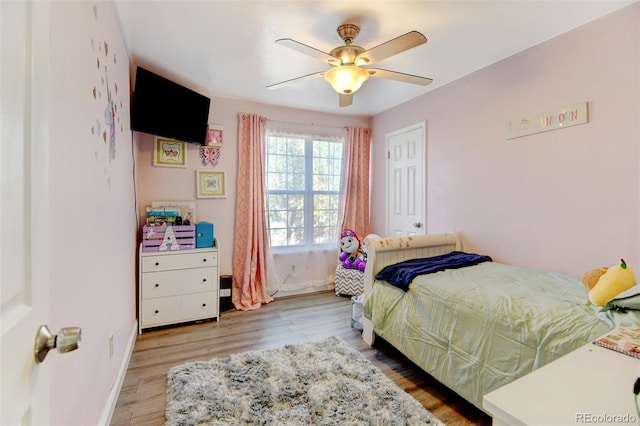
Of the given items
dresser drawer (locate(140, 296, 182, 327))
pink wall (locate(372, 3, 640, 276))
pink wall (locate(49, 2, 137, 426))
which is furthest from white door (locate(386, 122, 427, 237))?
pink wall (locate(49, 2, 137, 426))

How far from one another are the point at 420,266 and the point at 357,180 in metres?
2.10

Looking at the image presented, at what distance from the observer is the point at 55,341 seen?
0.57 meters

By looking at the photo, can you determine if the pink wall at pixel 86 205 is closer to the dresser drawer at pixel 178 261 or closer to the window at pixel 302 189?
the dresser drawer at pixel 178 261

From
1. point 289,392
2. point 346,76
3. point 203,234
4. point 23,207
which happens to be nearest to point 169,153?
point 203,234

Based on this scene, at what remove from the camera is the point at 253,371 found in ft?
6.79

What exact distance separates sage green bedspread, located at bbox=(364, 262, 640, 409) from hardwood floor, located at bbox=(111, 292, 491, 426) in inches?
5.8

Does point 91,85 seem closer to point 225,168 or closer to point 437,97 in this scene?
point 225,168

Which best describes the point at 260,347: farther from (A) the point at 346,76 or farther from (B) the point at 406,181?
(B) the point at 406,181

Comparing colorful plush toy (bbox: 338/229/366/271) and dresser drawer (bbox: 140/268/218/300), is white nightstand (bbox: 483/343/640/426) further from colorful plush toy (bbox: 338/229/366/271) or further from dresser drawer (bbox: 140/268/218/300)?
colorful plush toy (bbox: 338/229/366/271)

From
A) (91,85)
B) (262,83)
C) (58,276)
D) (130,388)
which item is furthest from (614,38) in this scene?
(130,388)

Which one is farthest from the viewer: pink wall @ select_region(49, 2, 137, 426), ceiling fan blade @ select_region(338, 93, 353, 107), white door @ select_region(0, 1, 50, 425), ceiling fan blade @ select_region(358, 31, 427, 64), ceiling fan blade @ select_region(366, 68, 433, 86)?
ceiling fan blade @ select_region(338, 93, 353, 107)

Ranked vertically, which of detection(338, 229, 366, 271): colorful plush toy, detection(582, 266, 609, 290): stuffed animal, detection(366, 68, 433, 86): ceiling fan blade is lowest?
detection(338, 229, 366, 271): colorful plush toy

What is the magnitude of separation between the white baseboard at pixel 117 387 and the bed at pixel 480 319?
180 cm

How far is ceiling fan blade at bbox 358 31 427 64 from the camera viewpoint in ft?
5.52
